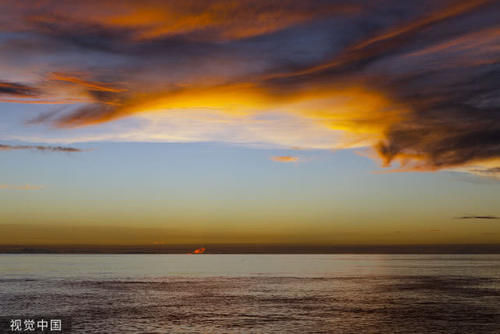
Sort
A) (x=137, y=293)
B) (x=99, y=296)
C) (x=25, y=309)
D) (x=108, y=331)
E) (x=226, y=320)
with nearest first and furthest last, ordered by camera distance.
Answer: (x=108, y=331)
(x=226, y=320)
(x=25, y=309)
(x=99, y=296)
(x=137, y=293)

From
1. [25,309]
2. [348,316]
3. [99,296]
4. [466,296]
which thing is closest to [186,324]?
[348,316]

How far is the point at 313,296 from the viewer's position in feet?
292

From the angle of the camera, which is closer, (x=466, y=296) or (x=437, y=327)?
(x=437, y=327)

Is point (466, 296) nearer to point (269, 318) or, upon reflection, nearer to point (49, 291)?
point (269, 318)

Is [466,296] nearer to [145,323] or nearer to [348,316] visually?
[348,316]

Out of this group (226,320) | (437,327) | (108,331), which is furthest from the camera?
(226,320)

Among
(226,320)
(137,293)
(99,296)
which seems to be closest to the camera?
(226,320)

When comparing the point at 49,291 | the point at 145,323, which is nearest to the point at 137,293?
the point at 49,291

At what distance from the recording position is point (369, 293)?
93.8 metres

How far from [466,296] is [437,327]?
3697 cm

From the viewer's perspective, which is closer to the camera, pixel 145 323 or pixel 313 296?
pixel 145 323

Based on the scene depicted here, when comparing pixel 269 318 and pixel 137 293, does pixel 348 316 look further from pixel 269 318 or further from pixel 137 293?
pixel 137 293

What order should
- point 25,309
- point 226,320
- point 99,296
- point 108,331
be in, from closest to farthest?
point 108,331
point 226,320
point 25,309
point 99,296

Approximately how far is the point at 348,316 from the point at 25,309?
42032 mm
